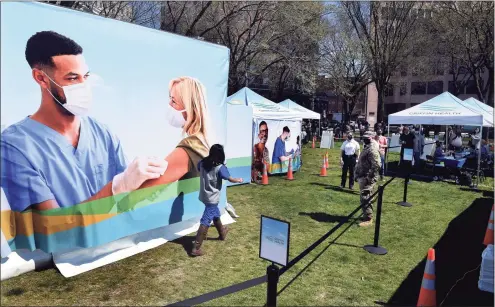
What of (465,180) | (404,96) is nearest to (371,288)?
(465,180)

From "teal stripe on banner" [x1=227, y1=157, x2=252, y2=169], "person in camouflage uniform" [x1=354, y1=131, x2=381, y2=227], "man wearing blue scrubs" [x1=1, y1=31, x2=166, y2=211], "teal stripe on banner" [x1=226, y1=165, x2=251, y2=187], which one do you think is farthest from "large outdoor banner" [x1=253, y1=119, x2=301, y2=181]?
"man wearing blue scrubs" [x1=1, y1=31, x2=166, y2=211]

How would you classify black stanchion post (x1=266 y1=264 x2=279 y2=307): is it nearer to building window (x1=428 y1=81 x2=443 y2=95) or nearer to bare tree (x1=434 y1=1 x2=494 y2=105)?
bare tree (x1=434 y1=1 x2=494 y2=105)

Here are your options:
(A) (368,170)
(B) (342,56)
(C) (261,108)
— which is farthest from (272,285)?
(B) (342,56)

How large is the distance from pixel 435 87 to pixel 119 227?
6889 cm

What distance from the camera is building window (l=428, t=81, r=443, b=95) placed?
64.2 m

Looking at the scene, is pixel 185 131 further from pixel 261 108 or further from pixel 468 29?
pixel 468 29

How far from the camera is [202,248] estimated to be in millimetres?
6680

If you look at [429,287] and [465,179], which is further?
[465,179]

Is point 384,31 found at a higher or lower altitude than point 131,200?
higher

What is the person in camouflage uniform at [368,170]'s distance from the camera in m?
8.09

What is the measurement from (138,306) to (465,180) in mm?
12349

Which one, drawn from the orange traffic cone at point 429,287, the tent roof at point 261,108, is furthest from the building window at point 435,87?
the orange traffic cone at point 429,287

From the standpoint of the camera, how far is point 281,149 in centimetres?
1464

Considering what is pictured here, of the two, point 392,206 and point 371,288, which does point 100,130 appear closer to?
point 371,288
